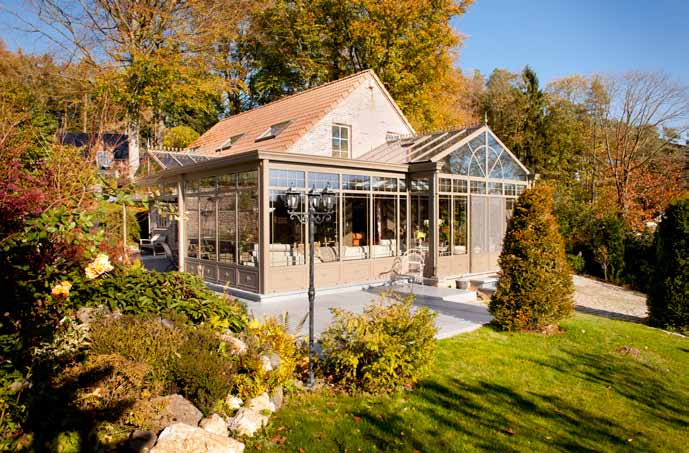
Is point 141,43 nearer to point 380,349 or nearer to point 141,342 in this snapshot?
point 141,342

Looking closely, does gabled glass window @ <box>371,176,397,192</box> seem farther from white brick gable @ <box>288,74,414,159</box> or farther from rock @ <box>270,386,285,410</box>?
rock @ <box>270,386,285,410</box>

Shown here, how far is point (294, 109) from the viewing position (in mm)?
16203

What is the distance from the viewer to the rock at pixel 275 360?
5.03m

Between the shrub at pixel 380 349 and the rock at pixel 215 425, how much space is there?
1.54m

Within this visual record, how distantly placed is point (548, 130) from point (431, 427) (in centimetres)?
2622

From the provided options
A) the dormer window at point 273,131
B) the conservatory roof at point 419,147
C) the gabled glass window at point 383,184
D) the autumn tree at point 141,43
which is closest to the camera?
the gabled glass window at point 383,184

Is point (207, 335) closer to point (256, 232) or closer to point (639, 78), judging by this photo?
point (256, 232)

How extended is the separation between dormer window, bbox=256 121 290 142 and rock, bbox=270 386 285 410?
37.0ft

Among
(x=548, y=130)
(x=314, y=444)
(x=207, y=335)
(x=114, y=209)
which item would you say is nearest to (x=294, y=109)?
(x=114, y=209)

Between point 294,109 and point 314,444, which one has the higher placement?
point 294,109

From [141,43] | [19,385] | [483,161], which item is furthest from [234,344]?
[141,43]

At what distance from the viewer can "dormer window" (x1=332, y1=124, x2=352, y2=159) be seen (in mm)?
14659

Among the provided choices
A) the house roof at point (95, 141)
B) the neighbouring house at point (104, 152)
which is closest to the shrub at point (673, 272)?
the neighbouring house at point (104, 152)

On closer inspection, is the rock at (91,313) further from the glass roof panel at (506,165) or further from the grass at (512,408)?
the glass roof panel at (506,165)
